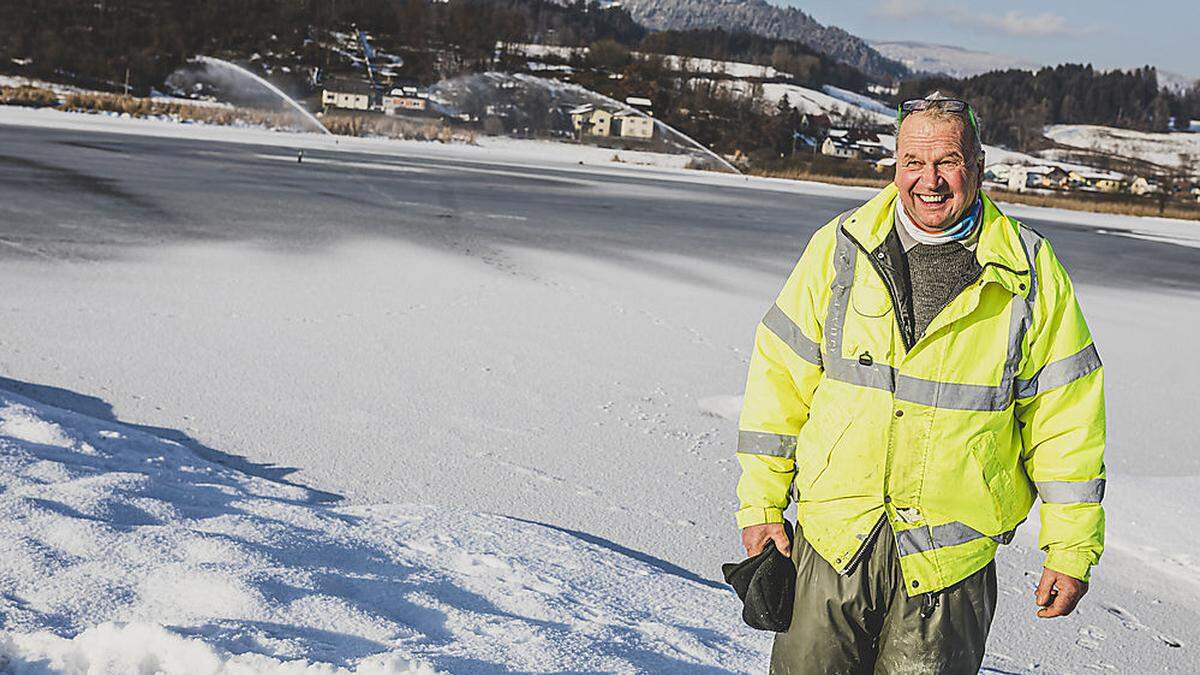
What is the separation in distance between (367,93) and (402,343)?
7798 centimetres

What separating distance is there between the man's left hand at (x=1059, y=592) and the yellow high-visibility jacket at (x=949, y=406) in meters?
0.02

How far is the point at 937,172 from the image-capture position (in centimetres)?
210

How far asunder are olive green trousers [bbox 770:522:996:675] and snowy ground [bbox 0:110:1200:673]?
78cm

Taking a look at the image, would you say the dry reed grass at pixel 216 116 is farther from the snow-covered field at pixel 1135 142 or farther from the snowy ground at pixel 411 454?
the snow-covered field at pixel 1135 142

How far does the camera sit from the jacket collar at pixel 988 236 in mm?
2078

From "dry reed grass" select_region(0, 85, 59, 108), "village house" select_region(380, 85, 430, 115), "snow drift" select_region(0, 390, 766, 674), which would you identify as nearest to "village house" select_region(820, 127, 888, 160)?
"village house" select_region(380, 85, 430, 115)

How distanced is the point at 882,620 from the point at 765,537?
279 millimetres

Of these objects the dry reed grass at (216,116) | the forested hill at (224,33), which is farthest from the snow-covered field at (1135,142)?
the dry reed grass at (216,116)

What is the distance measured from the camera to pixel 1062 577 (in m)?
2.16

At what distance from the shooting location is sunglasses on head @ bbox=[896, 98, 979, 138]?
2.15 metres

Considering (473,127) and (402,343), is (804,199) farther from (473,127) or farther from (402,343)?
(473,127)

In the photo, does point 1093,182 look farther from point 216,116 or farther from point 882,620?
point 882,620

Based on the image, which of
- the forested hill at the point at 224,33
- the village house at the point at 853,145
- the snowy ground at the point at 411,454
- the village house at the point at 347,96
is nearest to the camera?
the snowy ground at the point at 411,454

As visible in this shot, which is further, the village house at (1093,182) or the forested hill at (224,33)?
the forested hill at (224,33)
